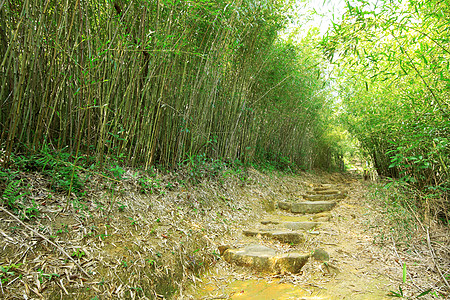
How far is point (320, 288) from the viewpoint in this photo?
1.57m

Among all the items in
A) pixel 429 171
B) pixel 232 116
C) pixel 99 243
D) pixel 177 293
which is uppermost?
pixel 232 116

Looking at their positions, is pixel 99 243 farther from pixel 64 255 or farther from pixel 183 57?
pixel 183 57

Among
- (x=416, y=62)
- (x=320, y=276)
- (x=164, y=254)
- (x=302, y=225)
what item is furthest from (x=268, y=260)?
(x=416, y=62)

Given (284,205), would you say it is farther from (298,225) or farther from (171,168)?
(171,168)

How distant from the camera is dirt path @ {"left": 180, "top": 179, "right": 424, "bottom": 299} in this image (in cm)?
154

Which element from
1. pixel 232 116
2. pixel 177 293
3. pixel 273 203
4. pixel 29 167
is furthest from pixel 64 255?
pixel 273 203

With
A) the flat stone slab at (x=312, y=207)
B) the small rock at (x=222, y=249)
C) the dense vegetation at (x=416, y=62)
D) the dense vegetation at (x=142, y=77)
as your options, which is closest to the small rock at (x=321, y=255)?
the small rock at (x=222, y=249)

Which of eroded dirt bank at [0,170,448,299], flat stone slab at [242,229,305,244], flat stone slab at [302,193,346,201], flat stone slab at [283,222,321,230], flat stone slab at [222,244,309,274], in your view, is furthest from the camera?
flat stone slab at [302,193,346,201]

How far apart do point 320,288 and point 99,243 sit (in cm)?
132

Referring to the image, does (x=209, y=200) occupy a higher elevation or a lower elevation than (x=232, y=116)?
lower

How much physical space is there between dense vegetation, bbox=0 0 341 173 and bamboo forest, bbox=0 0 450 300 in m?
0.02

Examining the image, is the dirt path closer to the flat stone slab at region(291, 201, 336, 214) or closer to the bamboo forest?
the bamboo forest

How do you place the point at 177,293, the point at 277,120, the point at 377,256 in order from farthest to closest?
the point at 277,120 → the point at 377,256 → the point at 177,293

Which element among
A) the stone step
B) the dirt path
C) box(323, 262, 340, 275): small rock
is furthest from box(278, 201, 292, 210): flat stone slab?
box(323, 262, 340, 275): small rock
